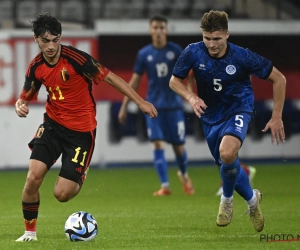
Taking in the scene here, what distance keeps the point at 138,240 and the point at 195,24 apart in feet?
33.8

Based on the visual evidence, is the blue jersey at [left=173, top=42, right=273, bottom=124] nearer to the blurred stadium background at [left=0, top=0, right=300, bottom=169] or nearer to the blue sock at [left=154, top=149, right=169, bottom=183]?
the blue sock at [left=154, top=149, right=169, bottom=183]

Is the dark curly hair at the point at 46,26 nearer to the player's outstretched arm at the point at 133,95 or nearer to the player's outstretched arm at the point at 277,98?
the player's outstretched arm at the point at 133,95

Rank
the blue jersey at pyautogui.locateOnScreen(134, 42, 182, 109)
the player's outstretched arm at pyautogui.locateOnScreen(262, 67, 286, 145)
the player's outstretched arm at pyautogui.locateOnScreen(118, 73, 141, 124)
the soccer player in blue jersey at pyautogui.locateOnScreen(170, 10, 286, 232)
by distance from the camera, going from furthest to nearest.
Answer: the blue jersey at pyautogui.locateOnScreen(134, 42, 182, 109)
the player's outstretched arm at pyautogui.locateOnScreen(118, 73, 141, 124)
the soccer player in blue jersey at pyautogui.locateOnScreen(170, 10, 286, 232)
the player's outstretched arm at pyautogui.locateOnScreen(262, 67, 286, 145)

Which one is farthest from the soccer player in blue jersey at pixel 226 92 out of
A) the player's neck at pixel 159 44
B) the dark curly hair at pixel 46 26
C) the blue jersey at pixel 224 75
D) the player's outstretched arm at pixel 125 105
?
the player's neck at pixel 159 44

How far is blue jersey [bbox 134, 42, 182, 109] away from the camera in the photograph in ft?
42.1

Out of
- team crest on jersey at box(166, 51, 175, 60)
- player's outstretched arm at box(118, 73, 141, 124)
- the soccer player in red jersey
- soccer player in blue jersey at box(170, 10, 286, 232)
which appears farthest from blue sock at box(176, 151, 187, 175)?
the soccer player in red jersey

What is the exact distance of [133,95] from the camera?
7.74 m

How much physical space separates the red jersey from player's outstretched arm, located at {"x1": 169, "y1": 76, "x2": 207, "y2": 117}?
80 cm

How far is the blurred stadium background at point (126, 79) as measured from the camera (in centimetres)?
1706

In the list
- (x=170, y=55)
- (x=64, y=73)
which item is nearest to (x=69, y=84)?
(x=64, y=73)

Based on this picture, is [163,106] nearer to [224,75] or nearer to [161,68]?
[161,68]

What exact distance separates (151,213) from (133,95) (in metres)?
2.83

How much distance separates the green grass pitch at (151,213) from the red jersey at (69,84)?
1128 mm

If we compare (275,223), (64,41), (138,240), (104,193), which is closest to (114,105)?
(64,41)
